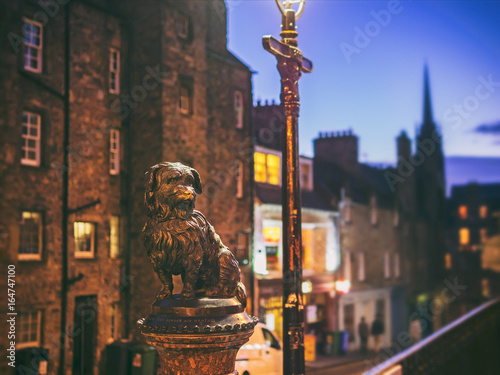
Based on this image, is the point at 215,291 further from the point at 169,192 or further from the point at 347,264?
the point at 347,264

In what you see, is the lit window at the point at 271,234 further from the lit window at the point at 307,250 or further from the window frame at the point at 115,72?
the window frame at the point at 115,72

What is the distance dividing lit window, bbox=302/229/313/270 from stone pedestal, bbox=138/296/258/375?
2426 centimetres

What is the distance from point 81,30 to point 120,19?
1.91 m

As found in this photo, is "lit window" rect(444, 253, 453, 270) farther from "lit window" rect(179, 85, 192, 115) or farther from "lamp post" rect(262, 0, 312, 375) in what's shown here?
"lamp post" rect(262, 0, 312, 375)

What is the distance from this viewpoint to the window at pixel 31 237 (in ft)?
54.2

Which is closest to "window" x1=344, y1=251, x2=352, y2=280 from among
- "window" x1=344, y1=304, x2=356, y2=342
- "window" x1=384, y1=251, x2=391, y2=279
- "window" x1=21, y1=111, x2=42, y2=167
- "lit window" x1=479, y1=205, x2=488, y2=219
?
"window" x1=344, y1=304, x2=356, y2=342

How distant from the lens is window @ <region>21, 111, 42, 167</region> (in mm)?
16797

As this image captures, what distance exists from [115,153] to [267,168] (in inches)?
324

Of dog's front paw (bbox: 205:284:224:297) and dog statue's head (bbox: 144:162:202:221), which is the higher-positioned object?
dog statue's head (bbox: 144:162:202:221)

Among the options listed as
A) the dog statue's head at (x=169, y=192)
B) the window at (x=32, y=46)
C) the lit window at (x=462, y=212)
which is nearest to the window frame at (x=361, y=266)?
the window at (x=32, y=46)

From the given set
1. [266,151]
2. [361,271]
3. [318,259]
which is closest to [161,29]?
[266,151]

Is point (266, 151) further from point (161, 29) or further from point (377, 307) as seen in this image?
point (377, 307)

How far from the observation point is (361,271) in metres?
34.3

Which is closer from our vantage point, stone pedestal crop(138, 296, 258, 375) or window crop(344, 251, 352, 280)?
stone pedestal crop(138, 296, 258, 375)
